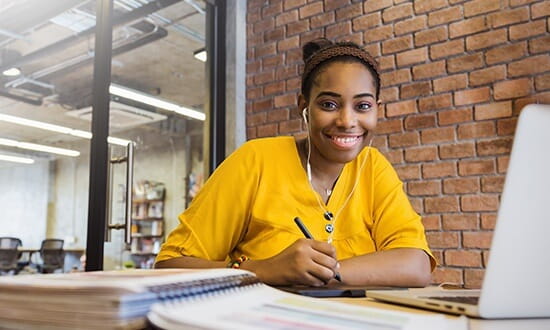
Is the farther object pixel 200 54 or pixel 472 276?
pixel 200 54

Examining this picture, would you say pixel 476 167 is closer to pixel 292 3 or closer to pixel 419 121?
pixel 419 121

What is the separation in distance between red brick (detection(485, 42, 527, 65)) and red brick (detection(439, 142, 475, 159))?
16.0 inches

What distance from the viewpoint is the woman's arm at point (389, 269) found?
1.02m

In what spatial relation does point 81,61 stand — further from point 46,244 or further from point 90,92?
point 46,244

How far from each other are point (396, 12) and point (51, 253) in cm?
348

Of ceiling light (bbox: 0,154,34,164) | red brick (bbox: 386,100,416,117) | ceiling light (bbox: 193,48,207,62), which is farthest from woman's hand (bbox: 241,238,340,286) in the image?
ceiling light (bbox: 193,48,207,62)

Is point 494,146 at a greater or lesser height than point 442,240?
greater

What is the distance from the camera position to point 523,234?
0.52 metres

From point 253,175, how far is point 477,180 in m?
1.44

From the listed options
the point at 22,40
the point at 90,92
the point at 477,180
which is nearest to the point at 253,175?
the point at 477,180

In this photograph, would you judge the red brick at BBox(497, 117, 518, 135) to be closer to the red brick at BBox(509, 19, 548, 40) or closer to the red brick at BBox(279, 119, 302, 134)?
the red brick at BBox(509, 19, 548, 40)

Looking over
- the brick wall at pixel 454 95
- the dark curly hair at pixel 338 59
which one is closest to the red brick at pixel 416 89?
the brick wall at pixel 454 95

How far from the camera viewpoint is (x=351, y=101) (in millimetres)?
1339

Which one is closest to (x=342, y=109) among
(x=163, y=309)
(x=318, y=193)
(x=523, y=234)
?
(x=318, y=193)
